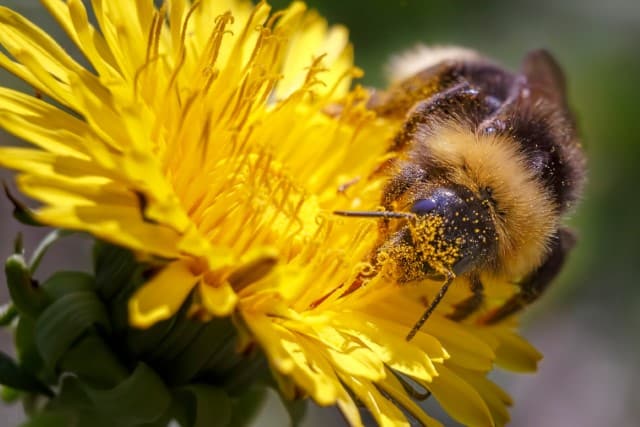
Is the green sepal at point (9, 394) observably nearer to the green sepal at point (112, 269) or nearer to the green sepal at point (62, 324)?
the green sepal at point (62, 324)

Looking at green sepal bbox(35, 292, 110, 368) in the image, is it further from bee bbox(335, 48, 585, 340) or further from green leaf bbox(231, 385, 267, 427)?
bee bbox(335, 48, 585, 340)

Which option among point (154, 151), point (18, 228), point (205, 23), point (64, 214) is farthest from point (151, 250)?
point (18, 228)

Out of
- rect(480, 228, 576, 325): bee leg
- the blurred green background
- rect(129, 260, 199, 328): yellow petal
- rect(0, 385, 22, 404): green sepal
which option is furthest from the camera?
the blurred green background

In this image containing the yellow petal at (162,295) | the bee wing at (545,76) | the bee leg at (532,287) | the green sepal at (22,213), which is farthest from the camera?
the bee wing at (545,76)

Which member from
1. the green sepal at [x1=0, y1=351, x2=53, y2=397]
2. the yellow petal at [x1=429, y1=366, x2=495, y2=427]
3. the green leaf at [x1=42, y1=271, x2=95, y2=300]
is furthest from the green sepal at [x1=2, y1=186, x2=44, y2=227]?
the yellow petal at [x1=429, y1=366, x2=495, y2=427]

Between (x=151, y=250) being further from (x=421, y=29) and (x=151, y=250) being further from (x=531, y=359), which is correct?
(x=421, y=29)

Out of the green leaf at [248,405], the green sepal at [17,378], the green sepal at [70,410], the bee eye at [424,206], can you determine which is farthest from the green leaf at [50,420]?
the bee eye at [424,206]

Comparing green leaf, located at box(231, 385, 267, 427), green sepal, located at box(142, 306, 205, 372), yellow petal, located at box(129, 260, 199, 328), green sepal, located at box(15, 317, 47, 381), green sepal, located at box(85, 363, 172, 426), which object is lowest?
green sepal, located at box(15, 317, 47, 381)
